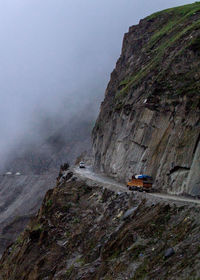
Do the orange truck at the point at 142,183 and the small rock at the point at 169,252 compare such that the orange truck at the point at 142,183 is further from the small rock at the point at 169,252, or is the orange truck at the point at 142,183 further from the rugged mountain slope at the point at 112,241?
the small rock at the point at 169,252

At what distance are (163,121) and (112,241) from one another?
16.3m

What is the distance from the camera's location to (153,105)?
3331 centimetres

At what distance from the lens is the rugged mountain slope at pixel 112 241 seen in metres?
12.5

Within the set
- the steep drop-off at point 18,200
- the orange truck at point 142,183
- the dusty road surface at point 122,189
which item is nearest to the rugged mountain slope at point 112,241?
the dusty road surface at point 122,189

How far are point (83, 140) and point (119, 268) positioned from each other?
175736mm

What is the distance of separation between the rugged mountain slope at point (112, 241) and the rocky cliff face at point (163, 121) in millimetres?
4926

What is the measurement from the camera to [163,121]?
1222 inches

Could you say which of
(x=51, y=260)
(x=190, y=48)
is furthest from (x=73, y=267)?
(x=190, y=48)

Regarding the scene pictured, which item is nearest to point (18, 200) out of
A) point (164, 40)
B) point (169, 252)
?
point (164, 40)

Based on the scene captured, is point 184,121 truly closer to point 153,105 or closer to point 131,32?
point 153,105

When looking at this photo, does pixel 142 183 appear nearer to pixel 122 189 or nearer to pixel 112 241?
pixel 122 189

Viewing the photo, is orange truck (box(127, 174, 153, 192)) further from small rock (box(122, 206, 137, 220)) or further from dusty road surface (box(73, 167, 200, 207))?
small rock (box(122, 206, 137, 220))

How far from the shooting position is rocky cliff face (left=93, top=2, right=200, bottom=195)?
25.8 meters

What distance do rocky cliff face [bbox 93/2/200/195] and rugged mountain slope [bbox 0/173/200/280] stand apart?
493 centimetres
